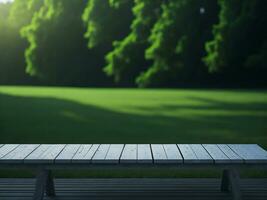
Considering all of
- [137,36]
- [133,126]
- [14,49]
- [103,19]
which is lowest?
[133,126]

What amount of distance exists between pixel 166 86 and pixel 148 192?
3855 centimetres

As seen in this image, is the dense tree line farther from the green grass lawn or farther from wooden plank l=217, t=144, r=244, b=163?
wooden plank l=217, t=144, r=244, b=163

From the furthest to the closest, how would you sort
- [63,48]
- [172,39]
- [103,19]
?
[63,48] < [103,19] < [172,39]

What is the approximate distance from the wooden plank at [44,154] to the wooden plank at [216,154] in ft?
4.39

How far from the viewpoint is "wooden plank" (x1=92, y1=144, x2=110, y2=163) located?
4117 mm

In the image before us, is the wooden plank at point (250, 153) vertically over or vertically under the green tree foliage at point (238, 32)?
under

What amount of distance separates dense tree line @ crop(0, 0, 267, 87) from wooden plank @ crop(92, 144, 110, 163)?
46.4 ft

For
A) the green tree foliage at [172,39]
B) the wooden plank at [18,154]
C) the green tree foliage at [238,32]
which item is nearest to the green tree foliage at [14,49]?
the green tree foliage at [172,39]

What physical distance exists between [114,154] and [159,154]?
39cm

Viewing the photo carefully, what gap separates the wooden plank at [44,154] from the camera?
163 inches

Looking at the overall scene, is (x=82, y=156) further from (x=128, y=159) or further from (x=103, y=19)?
(x=103, y=19)

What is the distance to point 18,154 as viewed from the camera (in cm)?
437

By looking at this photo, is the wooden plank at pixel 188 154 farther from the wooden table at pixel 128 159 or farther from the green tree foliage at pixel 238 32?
the green tree foliage at pixel 238 32

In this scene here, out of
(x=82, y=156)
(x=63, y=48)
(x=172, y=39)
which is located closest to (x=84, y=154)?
(x=82, y=156)
